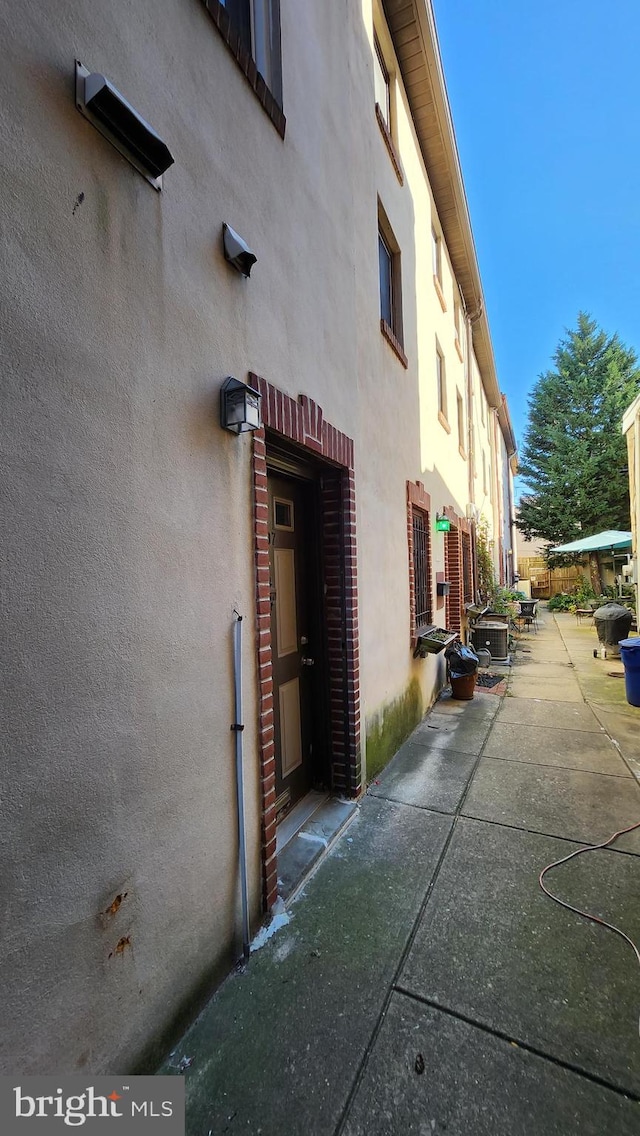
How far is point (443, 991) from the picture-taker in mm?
1977

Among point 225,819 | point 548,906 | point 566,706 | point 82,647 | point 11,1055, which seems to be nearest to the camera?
point 11,1055

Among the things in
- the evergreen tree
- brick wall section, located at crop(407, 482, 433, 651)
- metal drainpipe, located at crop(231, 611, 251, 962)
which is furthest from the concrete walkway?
the evergreen tree

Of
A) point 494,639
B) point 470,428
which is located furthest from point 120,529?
point 470,428

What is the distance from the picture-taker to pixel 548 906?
96.9 inches

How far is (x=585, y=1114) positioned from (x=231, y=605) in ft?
7.25

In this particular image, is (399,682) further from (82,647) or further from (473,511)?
(473,511)

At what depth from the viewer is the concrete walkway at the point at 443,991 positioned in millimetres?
1550

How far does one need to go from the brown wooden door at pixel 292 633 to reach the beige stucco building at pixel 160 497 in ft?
0.08

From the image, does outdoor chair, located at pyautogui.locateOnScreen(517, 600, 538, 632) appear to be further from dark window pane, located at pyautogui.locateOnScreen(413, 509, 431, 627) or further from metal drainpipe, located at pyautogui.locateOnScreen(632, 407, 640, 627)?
dark window pane, located at pyautogui.locateOnScreen(413, 509, 431, 627)

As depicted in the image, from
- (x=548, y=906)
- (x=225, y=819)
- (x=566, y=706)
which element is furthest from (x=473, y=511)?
(x=225, y=819)

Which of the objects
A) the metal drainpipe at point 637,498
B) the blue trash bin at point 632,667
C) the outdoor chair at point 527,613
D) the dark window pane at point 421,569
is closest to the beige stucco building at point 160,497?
the dark window pane at point 421,569

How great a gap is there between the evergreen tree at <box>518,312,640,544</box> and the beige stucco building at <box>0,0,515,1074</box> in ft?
66.6

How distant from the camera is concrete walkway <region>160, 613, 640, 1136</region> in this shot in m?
1.55

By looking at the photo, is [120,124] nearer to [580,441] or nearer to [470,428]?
[470,428]
